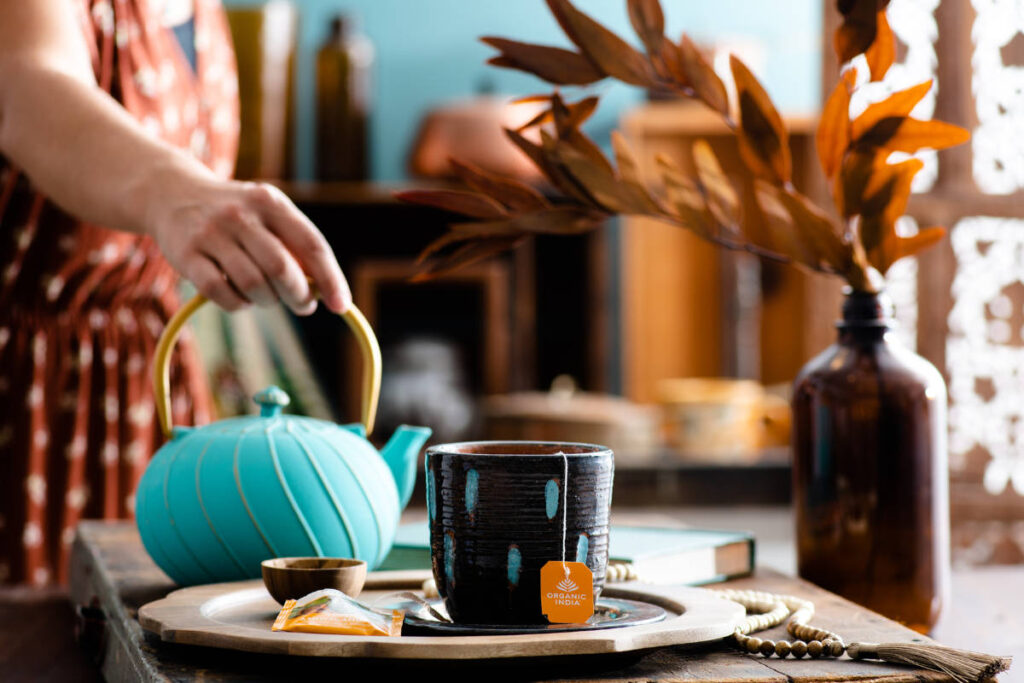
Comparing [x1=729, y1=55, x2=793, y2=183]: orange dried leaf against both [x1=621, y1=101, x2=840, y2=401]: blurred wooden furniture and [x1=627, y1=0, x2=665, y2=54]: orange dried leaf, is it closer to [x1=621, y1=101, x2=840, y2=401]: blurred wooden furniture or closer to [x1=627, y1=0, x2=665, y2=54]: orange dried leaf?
[x1=627, y1=0, x2=665, y2=54]: orange dried leaf

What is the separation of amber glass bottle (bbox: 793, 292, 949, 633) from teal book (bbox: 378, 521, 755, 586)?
0.18ft

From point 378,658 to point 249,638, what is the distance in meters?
0.05

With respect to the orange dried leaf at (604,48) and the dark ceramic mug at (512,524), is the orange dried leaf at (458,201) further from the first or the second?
the dark ceramic mug at (512,524)

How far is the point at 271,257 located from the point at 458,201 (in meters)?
0.16

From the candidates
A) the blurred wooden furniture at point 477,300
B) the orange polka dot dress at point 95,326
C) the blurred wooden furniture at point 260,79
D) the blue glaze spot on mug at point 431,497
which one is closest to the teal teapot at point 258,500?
the blue glaze spot on mug at point 431,497

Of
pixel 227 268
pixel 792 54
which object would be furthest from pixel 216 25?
pixel 792 54

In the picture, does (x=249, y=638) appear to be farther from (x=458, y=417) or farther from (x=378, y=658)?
(x=458, y=417)

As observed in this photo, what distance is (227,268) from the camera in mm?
669

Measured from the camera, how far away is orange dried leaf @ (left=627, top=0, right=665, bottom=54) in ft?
2.51

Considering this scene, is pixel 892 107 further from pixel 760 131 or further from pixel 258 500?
pixel 258 500

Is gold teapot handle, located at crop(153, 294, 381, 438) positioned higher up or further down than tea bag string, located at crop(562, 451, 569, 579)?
higher up

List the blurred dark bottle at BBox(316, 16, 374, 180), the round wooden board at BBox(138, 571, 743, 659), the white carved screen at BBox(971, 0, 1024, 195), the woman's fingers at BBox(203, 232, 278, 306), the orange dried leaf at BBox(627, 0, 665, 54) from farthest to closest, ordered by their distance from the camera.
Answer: the blurred dark bottle at BBox(316, 16, 374, 180)
the white carved screen at BBox(971, 0, 1024, 195)
the orange dried leaf at BBox(627, 0, 665, 54)
the woman's fingers at BBox(203, 232, 278, 306)
the round wooden board at BBox(138, 571, 743, 659)

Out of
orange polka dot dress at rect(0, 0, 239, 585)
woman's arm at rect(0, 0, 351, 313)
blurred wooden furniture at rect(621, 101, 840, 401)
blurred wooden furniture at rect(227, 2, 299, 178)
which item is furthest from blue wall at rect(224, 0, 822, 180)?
woman's arm at rect(0, 0, 351, 313)

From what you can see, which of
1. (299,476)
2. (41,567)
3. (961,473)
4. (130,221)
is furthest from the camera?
(961,473)
